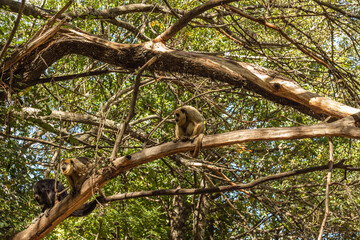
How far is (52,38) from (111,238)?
25.2ft

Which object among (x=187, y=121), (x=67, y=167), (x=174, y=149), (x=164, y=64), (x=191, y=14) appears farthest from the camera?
(x=187, y=121)

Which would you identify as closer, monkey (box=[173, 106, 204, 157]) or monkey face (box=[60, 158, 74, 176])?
monkey face (box=[60, 158, 74, 176])

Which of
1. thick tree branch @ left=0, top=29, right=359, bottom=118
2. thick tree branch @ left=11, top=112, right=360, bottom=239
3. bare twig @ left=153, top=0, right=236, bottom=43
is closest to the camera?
thick tree branch @ left=11, top=112, right=360, bottom=239

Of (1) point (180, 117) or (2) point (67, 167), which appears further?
(1) point (180, 117)

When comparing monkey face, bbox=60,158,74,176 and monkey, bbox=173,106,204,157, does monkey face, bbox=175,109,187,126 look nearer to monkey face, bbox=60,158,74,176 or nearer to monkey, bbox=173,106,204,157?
monkey, bbox=173,106,204,157

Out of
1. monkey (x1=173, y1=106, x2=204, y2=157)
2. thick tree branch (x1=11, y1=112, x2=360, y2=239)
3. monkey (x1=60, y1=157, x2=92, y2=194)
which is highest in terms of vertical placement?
monkey (x1=173, y1=106, x2=204, y2=157)

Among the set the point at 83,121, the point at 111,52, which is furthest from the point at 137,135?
the point at 111,52

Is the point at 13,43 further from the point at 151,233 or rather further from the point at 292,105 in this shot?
the point at 151,233

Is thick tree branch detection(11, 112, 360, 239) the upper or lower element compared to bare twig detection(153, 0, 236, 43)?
lower

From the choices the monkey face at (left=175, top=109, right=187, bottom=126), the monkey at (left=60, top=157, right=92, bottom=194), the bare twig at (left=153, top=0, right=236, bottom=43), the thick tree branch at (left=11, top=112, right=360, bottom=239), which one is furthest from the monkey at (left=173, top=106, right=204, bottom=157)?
the monkey at (left=60, top=157, right=92, bottom=194)

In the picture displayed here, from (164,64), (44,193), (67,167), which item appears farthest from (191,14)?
(44,193)

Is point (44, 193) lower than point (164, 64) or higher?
lower

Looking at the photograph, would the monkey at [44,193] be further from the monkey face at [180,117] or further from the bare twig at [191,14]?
the bare twig at [191,14]

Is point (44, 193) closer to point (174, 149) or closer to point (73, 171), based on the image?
point (73, 171)
